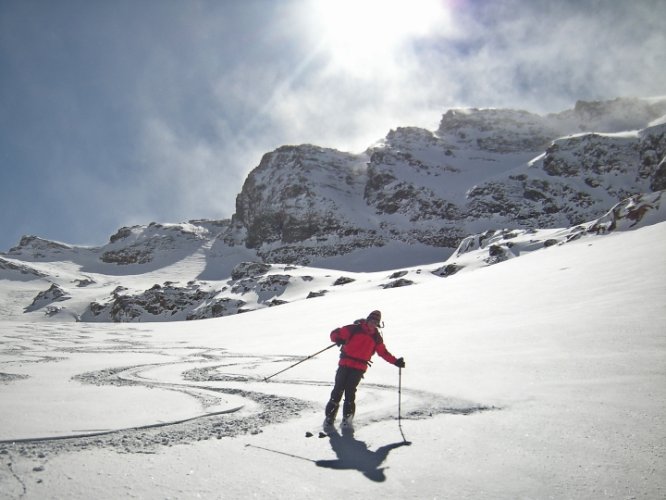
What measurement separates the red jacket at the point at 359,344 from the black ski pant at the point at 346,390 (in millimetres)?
87

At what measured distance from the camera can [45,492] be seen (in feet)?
10.3

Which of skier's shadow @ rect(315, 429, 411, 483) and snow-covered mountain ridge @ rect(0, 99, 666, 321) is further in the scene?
snow-covered mountain ridge @ rect(0, 99, 666, 321)

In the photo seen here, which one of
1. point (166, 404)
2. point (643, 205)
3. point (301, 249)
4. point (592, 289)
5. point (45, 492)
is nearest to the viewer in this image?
point (45, 492)

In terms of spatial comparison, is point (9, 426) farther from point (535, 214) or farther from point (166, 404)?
point (535, 214)

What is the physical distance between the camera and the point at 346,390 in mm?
5551

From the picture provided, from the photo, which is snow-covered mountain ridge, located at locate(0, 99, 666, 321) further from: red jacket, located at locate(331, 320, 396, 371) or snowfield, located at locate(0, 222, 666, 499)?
red jacket, located at locate(331, 320, 396, 371)

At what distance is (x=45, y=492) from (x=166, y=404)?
297 cm

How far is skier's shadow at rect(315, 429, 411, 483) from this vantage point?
3.75 m

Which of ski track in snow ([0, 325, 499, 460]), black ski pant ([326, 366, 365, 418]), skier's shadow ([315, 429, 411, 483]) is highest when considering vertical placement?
black ski pant ([326, 366, 365, 418])

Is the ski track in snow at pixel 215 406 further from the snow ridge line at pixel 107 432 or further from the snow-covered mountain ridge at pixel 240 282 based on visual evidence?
the snow-covered mountain ridge at pixel 240 282

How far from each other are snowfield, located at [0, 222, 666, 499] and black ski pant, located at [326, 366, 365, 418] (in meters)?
0.29

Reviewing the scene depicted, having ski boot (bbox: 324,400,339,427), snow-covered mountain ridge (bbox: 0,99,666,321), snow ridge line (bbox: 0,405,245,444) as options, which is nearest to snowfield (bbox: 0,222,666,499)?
snow ridge line (bbox: 0,405,245,444)

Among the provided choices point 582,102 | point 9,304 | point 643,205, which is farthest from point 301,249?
point 582,102

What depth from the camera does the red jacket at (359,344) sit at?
5.74 meters
